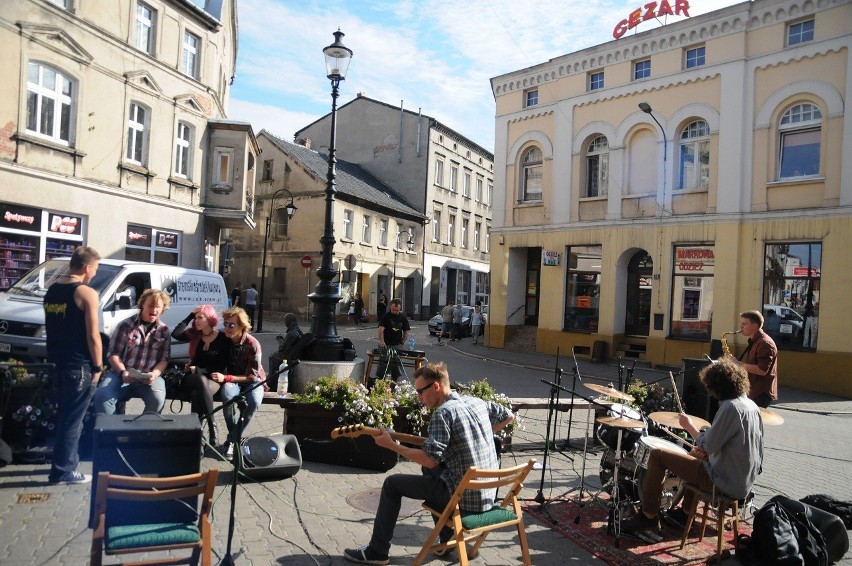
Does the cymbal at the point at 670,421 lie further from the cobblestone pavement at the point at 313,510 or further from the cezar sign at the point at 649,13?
the cezar sign at the point at 649,13

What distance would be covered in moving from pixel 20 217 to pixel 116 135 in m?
3.65

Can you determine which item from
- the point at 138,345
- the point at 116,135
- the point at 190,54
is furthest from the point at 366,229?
the point at 138,345

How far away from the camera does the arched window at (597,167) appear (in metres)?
21.2

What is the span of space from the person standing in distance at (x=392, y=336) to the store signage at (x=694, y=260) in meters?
10.5

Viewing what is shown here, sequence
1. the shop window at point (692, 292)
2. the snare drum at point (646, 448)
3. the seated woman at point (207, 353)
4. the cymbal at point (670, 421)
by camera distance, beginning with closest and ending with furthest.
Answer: the snare drum at point (646, 448)
the cymbal at point (670, 421)
the seated woman at point (207, 353)
the shop window at point (692, 292)

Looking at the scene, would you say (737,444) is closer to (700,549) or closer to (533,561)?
(700,549)

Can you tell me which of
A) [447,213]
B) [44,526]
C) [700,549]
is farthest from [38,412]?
[447,213]

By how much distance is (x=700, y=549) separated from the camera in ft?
16.9

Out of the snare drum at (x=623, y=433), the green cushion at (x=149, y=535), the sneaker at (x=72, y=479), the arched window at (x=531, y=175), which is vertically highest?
the arched window at (x=531, y=175)

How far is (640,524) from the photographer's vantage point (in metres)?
5.44

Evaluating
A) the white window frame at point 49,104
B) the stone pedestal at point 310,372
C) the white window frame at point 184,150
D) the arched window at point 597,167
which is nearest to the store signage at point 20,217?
the white window frame at point 49,104

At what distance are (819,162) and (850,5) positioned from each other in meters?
3.86

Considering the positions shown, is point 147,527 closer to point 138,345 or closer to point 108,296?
point 138,345

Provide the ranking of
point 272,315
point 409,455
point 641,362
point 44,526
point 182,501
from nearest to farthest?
point 182,501, point 409,455, point 44,526, point 641,362, point 272,315
